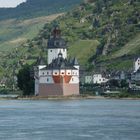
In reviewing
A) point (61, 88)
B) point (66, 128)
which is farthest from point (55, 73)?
point (66, 128)

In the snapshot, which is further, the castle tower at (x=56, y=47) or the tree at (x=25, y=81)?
the castle tower at (x=56, y=47)

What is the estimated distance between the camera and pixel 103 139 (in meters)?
79.7

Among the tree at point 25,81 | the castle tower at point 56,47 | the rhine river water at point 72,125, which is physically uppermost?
the castle tower at point 56,47

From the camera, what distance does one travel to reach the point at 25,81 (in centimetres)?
19200

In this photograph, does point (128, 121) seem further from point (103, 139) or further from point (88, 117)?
point (103, 139)

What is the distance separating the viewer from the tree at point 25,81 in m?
190

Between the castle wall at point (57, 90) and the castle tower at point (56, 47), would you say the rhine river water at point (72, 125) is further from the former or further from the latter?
the castle tower at point (56, 47)

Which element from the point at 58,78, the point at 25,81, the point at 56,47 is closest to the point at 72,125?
the point at 58,78

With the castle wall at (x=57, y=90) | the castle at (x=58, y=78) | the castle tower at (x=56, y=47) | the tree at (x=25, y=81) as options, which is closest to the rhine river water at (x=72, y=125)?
the castle at (x=58, y=78)

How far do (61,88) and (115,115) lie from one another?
7532 centimetres

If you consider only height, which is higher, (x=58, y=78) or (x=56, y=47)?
(x=56, y=47)

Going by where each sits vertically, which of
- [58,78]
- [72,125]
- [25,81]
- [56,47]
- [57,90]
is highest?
[56,47]

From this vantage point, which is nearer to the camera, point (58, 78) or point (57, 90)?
point (58, 78)

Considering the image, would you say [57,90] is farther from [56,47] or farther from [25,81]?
[56,47]
